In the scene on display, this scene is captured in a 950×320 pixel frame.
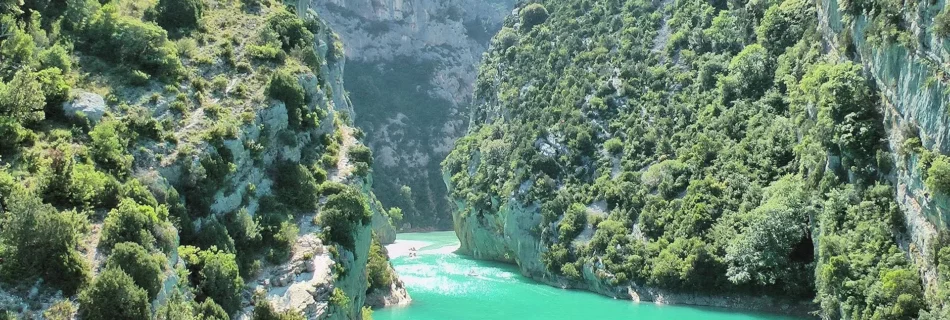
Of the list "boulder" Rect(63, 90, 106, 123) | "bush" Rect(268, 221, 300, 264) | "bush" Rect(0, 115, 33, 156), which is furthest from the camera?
"bush" Rect(268, 221, 300, 264)

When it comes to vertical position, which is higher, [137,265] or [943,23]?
[943,23]

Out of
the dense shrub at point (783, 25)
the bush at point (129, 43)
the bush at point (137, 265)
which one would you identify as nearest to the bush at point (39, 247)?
the bush at point (137, 265)

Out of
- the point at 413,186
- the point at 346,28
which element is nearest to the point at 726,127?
the point at 413,186

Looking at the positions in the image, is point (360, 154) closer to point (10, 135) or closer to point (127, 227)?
point (127, 227)

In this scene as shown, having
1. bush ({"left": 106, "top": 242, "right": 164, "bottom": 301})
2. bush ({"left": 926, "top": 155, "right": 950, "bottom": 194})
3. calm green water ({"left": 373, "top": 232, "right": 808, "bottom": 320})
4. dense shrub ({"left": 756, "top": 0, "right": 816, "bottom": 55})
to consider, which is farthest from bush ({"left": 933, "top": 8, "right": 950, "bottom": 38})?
bush ({"left": 106, "top": 242, "right": 164, "bottom": 301})

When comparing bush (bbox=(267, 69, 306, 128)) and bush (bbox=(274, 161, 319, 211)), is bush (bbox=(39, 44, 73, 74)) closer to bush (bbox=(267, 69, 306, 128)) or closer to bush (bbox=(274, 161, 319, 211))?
bush (bbox=(267, 69, 306, 128))

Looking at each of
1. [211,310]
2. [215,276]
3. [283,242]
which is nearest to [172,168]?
[215,276]
